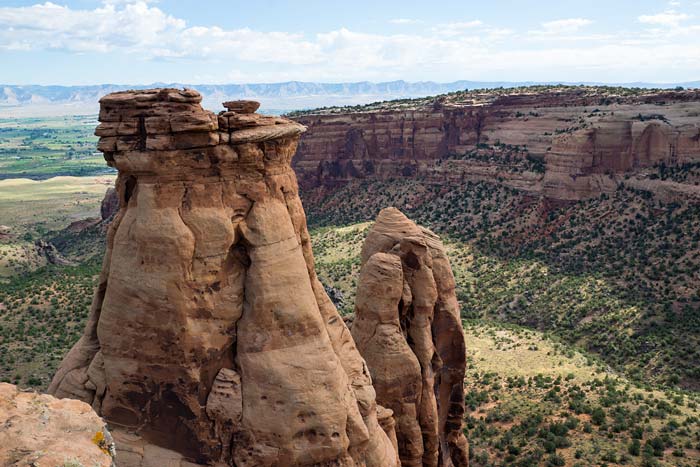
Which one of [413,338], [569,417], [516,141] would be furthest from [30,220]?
[413,338]

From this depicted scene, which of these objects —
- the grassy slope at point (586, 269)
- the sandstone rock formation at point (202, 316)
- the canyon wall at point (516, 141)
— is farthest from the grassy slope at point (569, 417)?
the canyon wall at point (516, 141)

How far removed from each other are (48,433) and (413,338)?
14.8m

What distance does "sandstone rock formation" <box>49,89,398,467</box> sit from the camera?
48.5ft

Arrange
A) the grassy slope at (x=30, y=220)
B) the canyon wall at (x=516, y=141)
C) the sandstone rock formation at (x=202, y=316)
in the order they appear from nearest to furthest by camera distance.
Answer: the sandstone rock formation at (x=202, y=316) < the canyon wall at (x=516, y=141) < the grassy slope at (x=30, y=220)

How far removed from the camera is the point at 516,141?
300ft

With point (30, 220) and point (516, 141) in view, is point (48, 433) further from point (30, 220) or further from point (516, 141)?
point (30, 220)

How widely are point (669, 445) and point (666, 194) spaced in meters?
44.8

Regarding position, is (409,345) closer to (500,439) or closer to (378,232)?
(378,232)

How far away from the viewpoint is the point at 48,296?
2060 inches

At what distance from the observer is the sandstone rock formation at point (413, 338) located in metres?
21.6

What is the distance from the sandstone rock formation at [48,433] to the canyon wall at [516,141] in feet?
236

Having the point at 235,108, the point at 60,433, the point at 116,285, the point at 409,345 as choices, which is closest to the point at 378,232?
the point at 409,345

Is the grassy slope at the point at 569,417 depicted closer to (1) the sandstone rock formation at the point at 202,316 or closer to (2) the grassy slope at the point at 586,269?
(2) the grassy slope at the point at 586,269

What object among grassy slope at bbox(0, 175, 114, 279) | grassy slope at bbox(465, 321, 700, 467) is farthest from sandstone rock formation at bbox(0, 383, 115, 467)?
grassy slope at bbox(0, 175, 114, 279)
